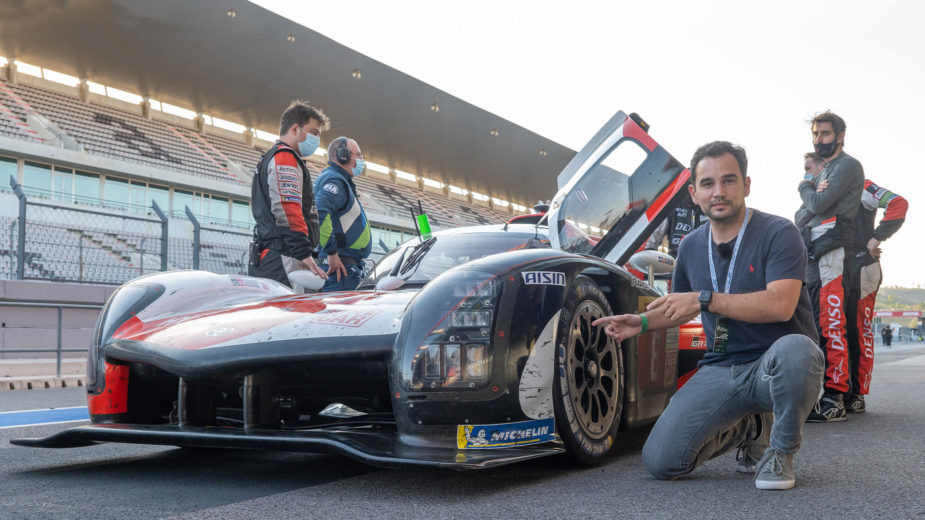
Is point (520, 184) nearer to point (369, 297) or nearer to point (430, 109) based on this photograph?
point (430, 109)

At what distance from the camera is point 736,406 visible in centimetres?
278

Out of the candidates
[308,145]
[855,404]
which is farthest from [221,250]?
[855,404]

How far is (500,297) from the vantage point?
8.63 ft

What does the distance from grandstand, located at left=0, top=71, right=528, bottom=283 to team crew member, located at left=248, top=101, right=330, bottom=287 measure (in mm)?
8315

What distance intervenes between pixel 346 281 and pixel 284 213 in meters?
0.64

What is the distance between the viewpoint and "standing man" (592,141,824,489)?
8.45 ft

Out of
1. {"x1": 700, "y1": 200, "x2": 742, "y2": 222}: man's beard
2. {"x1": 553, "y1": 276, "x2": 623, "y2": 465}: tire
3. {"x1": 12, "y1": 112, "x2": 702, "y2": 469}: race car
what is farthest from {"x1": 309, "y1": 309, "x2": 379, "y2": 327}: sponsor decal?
{"x1": 700, "y1": 200, "x2": 742, "y2": 222}: man's beard

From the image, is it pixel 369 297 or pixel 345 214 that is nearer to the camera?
pixel 369 297

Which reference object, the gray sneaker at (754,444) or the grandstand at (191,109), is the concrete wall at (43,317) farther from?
the gray sneaker at (754,444)

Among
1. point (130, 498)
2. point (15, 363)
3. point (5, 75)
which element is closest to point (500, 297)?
point (130, 498)

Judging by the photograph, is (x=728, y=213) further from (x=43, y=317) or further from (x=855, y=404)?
(x=43, y=317)

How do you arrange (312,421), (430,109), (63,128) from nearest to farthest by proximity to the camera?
1. (312,421)
2. (63,128)
3. (430,109)

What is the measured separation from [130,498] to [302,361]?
653 mm

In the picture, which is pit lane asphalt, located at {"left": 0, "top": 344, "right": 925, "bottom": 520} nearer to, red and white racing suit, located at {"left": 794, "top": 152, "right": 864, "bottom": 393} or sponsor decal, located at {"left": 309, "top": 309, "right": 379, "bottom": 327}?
sponsor decal, located at {"left": 309, "top": 309, "right": 379, "bottom": 327}
